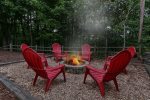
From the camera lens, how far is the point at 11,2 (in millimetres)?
9320

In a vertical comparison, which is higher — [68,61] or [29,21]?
[29,21]

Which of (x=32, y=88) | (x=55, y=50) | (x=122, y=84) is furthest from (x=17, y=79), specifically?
(x=55, y=50)

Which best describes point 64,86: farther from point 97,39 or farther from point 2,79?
point 97,39

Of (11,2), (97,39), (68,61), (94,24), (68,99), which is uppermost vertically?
(11,2)

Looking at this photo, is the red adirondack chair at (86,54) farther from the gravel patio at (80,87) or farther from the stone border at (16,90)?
the stone border at (16,90)

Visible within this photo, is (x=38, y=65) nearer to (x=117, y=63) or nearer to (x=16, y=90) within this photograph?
(x=16, y=90)

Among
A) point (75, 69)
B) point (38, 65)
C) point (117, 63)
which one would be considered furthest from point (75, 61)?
point (117, 63)

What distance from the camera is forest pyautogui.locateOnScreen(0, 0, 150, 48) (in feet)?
27.7

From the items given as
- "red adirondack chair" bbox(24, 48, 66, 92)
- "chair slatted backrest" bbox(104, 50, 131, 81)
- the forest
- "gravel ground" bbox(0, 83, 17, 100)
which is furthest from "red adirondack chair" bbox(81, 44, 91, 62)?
"gravel ground" bbox(0, 83, 17, 100)

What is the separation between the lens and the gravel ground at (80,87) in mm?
3785

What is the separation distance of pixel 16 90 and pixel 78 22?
260 inches

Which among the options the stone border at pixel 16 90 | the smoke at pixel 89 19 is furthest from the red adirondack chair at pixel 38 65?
the smoke at pixel 89 19

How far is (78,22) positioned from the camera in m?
9.91

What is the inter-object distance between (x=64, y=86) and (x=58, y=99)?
76cm
